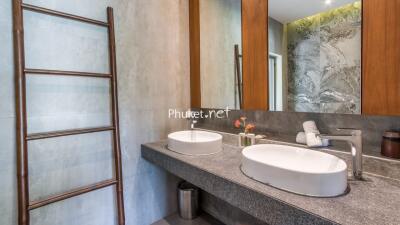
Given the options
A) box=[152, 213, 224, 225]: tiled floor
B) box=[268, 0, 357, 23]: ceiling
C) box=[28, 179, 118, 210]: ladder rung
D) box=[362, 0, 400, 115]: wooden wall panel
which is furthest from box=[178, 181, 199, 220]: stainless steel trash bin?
box=[268, 0, 357, 23]: ceiling

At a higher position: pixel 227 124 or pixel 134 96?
pixel 134 96

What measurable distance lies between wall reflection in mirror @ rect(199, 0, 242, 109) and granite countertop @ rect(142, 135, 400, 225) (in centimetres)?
83

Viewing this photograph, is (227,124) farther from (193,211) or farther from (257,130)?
(193,211)

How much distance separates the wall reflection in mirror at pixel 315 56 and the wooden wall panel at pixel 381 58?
4cm

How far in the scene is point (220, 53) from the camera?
2014 millimetres

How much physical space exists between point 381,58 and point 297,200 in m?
0.91

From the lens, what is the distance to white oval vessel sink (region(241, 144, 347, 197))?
2.77 feet

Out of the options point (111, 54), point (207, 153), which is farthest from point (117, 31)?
point (207, 153)

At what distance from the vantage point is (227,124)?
6.55ft

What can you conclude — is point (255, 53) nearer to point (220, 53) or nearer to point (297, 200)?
point (220, 53)

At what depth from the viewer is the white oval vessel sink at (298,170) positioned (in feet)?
2.77

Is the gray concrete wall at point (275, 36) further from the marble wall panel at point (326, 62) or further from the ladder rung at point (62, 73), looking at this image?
the ladder rung at point (62, 73)

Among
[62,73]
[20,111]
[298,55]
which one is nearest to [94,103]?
[62,73]

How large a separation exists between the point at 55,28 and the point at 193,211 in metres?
1.87
